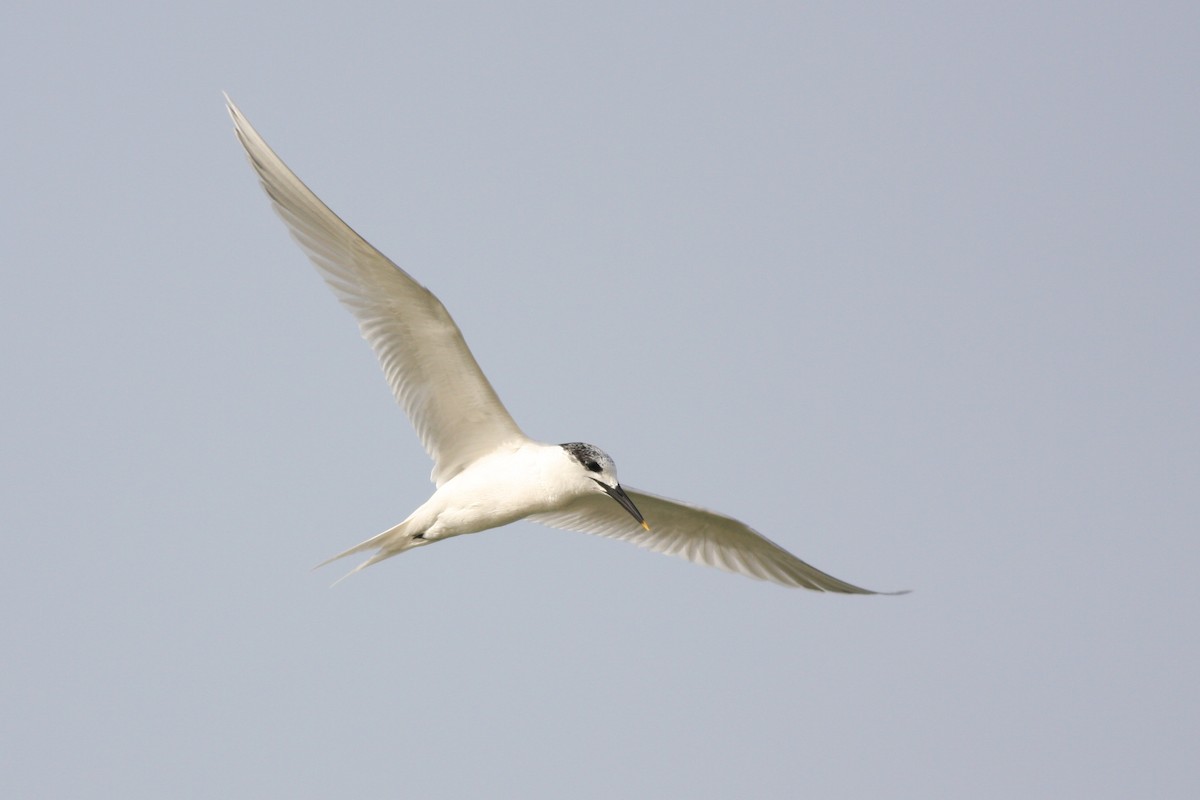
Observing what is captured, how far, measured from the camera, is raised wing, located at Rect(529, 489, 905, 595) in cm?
1030

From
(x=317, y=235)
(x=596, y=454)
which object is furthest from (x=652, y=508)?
(x=317, y=235)

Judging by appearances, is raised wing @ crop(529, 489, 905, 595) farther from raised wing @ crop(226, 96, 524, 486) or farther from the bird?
raised wing @ crop(226, 96, 524, 486)

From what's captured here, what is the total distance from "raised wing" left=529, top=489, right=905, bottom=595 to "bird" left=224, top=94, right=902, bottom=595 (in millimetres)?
822

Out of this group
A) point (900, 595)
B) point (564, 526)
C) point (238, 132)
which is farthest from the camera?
point (564, 526)

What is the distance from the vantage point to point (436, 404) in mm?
9133

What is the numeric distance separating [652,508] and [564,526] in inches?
27.5

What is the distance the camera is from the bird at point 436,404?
8445mm

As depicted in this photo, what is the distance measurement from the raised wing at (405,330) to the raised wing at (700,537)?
123 centimetres

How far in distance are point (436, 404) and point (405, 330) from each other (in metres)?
0.56

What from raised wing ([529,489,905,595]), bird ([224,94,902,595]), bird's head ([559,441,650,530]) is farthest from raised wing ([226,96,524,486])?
raised wing ([529,489,905,595])

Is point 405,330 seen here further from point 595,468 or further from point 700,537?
point 700,537

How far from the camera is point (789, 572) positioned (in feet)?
34.6

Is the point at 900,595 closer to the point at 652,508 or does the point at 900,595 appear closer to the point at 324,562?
the point at 652,508

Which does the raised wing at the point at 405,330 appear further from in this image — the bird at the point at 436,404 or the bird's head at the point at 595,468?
the bird's head at the point at 595,468
